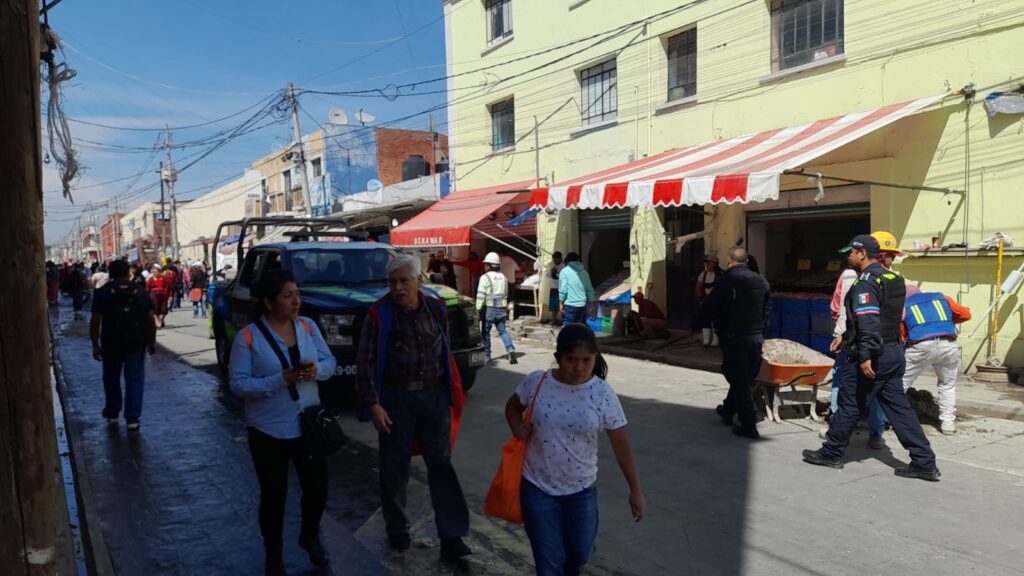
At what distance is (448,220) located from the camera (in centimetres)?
1698

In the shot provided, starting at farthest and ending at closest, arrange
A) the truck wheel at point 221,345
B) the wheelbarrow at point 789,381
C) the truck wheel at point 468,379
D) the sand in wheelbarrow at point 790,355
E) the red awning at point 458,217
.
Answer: the red awning at point 458,217 → the truck wheel at point 221,345 → the truck wheel at point 468,379 → the sand in wheelbarrow at point 790,355 → the wheelbarrow at point 789,381

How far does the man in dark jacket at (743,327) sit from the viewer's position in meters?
6.71

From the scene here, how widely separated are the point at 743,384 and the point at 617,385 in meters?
3.04

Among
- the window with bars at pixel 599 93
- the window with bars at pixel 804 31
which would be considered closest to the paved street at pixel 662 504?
the window with bars at pixel 804 31

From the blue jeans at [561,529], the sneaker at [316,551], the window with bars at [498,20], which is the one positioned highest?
the window with bars at [498,20]

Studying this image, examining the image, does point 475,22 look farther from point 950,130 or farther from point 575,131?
point 950,130

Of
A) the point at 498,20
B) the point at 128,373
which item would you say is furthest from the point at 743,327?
the point at 498,20

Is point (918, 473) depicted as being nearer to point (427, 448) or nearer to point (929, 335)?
point (929, 335)

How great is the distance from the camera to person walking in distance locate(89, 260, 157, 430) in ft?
22.8

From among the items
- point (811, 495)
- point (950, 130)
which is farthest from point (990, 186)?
point (811, 495)

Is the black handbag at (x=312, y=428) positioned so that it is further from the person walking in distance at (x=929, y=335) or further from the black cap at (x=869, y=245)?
the person walking in distance at (x=929, y=335)

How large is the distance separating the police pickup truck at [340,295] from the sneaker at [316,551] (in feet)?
11.1

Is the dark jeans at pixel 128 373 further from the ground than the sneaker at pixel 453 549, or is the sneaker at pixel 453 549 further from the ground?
the dark jeans at pixel 128 373

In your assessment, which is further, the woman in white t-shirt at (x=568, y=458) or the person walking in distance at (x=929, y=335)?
the person walking in distance at (x=929, y=335)
